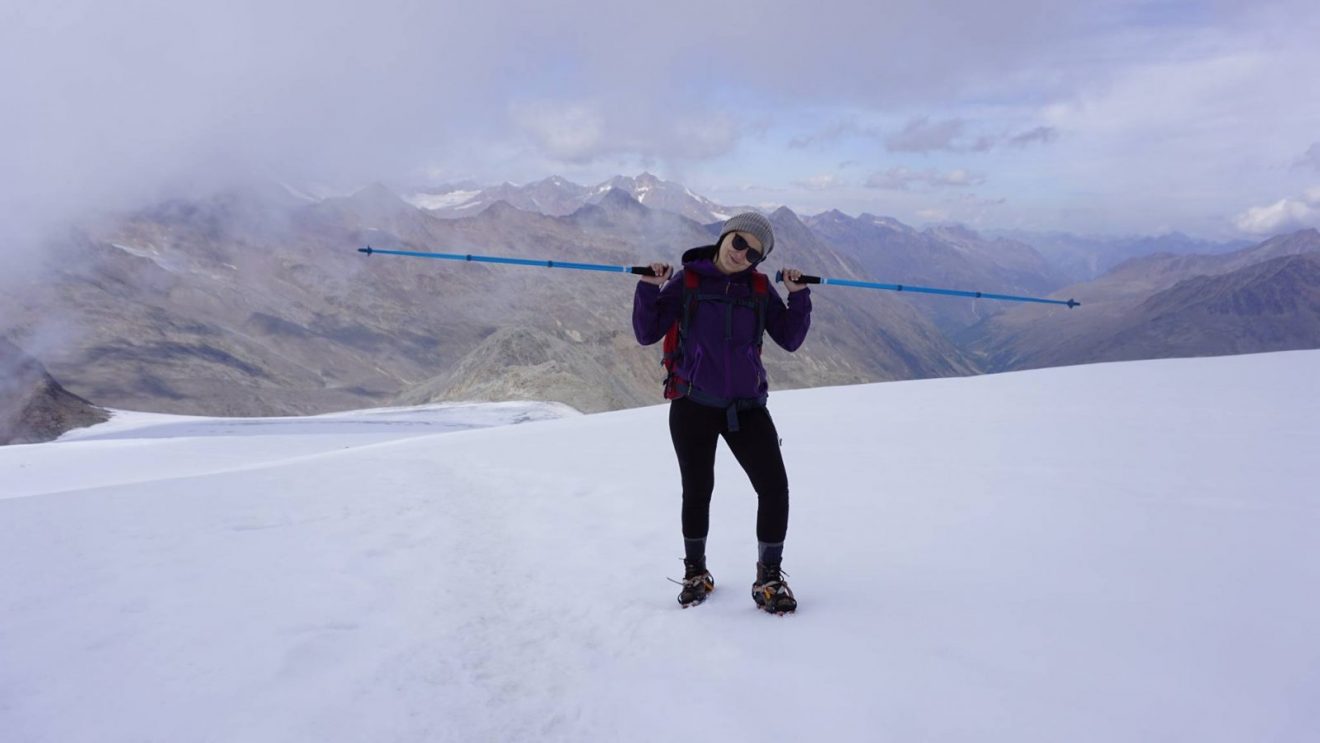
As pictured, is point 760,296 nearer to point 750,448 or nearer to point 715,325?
point 715,325

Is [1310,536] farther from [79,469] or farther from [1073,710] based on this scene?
[79,469]

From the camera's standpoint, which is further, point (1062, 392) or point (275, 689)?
point (1062, 392)

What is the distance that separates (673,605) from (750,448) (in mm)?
1454

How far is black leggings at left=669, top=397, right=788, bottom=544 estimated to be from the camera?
5.75 meters

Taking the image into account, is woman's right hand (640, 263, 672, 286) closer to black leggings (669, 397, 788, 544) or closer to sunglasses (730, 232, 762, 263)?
sunglasses (730, 232, 762, 263)

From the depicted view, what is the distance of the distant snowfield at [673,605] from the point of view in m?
4.28

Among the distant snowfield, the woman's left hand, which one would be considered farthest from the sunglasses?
the distant snowfield

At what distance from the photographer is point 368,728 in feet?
14.2

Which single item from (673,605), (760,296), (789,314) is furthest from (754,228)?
(673,605)

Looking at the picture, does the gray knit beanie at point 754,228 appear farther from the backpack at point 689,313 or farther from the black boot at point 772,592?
the black boot at point 772,592

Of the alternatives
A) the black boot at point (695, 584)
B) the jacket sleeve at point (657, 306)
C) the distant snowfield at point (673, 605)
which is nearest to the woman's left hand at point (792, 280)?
the jacket sleeve at point (657, 306)

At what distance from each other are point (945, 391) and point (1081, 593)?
1363 cm

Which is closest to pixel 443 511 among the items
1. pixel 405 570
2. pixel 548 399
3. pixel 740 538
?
pixel 405 570

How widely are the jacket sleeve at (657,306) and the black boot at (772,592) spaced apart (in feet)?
6.59
